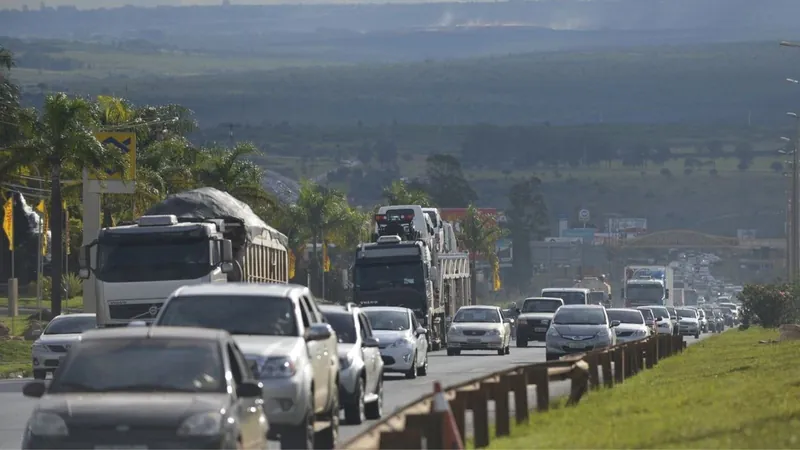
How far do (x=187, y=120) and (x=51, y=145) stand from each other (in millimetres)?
27332

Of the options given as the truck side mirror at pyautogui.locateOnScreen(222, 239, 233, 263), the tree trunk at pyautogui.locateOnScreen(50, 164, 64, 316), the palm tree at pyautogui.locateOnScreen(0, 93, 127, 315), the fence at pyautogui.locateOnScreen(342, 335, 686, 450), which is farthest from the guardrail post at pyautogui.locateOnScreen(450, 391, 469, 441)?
the palm tree at pyautogui.locateOnScreen(0, 93, 127, 315)

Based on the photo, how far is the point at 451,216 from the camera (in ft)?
526

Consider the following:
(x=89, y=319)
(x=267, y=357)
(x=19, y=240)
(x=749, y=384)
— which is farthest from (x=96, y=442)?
(x=19, y=240)

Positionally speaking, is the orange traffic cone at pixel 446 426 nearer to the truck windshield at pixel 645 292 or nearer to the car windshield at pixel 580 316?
the car windshield at pixel 580 316

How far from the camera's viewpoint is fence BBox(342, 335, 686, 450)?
53.3 ft

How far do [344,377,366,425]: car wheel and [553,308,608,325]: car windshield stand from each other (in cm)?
2393

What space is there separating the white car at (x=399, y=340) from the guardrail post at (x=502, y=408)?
15039mm

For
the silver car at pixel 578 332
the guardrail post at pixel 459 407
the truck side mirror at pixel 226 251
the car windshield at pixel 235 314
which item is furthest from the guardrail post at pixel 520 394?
the silver car at pixel 578 332

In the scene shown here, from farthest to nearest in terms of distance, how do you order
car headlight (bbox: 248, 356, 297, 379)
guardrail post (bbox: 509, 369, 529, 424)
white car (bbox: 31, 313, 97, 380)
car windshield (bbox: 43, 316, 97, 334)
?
1. car windshield (bbox: 43, 316, 97, 334)
2. white car (bbox: 31, 313, 97, 380)
3. guardrail post (bbox: 509, 369, 529, 424)
4. car headlight (bbox: 248, 356, 297, 379)

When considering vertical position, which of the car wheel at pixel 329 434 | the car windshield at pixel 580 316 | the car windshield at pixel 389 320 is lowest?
the car wheel at pixel 329 434

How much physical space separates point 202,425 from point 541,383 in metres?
10.3

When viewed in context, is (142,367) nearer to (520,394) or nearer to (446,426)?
(446,426)

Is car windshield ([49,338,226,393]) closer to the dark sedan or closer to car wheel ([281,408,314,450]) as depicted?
the dark sedan

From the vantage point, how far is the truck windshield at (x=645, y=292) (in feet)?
320
